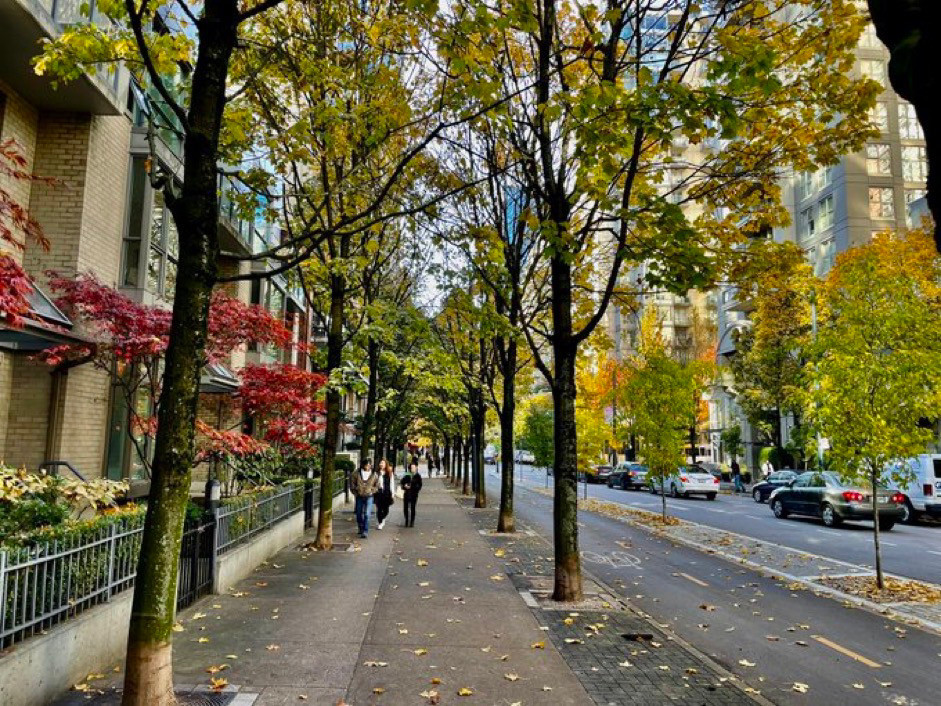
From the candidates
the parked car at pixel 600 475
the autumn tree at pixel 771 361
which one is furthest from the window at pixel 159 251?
the parked car at pixel 600 475

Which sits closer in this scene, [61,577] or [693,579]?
[61,577]

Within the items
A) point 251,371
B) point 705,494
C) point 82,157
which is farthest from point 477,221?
point 705,494

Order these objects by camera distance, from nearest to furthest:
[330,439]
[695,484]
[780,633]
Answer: [780,633] < [330,439] < [695,484]

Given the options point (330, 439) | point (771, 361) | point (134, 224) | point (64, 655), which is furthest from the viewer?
point (771, 361)

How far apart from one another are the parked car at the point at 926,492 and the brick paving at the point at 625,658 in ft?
56.6

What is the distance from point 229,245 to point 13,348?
34.5 ft

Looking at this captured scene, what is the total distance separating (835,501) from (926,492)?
4.41 meters

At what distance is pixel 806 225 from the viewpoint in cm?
4184

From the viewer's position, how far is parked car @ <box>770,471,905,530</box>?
19.5 m

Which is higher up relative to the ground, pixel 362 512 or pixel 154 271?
pixel 154 271

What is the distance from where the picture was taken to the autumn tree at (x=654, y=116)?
6.68 meters

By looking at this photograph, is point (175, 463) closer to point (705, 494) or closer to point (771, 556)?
point (771, 556)

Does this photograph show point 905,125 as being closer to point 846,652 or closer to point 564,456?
point 564,456

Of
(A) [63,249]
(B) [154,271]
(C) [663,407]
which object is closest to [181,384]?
(A) [63,249]
